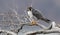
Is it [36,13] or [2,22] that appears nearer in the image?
[36,13]

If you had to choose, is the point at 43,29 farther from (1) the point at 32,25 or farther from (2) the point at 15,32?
(2) the point at 15,32

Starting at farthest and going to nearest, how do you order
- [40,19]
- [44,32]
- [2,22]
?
A: 1. [2,22]
2. [40,19]
3. [44,32]

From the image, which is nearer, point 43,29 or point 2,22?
point 43,29

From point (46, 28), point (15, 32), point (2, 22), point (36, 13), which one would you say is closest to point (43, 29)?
point (46, 28)

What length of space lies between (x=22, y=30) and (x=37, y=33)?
305 millimetres

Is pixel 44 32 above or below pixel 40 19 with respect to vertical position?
below

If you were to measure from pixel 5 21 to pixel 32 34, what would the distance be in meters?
4.76

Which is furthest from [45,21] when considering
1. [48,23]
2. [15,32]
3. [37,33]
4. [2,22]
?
[2,22]

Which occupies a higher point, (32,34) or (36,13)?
(36,13)

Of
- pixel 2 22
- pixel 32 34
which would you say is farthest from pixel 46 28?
pixel 2 22

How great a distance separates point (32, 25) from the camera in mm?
3014

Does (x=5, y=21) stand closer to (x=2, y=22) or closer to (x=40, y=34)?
(x=2, y=22)

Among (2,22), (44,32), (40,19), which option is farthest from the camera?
(2,22)

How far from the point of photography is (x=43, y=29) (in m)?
2.91
